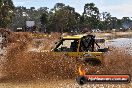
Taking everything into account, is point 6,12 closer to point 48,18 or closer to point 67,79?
point 48,18

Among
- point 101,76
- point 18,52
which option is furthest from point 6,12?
point 101,76

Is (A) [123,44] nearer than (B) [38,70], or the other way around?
(B) [38,70]

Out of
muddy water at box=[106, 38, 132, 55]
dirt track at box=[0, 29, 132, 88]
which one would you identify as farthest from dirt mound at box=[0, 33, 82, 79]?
muddy water at box=[106, 38, 132, 55]

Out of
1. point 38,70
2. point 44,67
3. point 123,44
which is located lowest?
point 123,44

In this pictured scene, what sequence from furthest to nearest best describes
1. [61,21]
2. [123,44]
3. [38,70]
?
[61,21] → [123,44] → [38,70]

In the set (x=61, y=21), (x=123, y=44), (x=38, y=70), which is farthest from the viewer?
(x=61, y=21)

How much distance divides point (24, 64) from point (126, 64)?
4290mm

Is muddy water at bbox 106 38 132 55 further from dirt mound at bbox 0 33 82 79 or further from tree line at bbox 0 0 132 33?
tree line at bbox 0 0 132 33

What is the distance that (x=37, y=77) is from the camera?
50.0 feet

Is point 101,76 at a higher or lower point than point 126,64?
higher

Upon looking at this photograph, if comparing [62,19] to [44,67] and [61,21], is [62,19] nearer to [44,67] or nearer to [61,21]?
[61,21]

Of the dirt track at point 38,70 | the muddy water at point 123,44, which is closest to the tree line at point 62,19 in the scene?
the muddy water at point 123,44

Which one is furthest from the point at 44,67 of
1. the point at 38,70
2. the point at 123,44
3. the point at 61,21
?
the point at 61,21

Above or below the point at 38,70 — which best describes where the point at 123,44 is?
below
